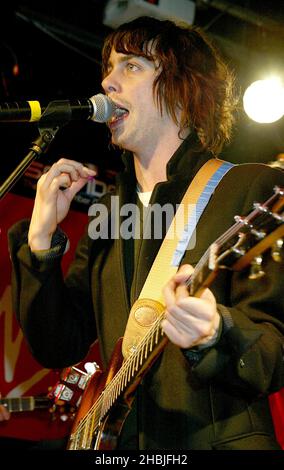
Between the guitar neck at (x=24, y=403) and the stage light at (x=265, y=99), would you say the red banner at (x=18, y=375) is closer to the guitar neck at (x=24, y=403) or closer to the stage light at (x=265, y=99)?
the guitar neck at (x=24, y=403)

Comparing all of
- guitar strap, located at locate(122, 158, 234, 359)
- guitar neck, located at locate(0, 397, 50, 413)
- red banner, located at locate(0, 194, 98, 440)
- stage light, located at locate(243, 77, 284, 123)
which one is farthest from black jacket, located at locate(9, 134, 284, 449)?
stage light, located at locate(243, 77, 284, 123)

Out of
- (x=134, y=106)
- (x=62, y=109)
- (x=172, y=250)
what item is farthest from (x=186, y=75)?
(x=172, y=250)

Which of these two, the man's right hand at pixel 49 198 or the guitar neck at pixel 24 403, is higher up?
the man's right hand at pixel 49 198

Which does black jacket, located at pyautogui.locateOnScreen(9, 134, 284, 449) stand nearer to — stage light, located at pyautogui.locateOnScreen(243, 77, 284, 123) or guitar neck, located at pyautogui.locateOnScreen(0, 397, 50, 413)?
guitar neck, located at pyautogui.locateOnScreen(0, 397, 50, 413)

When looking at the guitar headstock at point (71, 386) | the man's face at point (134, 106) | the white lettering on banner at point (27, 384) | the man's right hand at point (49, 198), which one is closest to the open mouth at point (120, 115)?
the man's face at point (134, 106)

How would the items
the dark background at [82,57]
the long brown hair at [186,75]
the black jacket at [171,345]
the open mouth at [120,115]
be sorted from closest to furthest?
the black jacket at [171,345] → the open mouth at [120,115] → the long brown hair at [186,75] → the dark background at [82,57]

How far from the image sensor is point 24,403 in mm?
3928

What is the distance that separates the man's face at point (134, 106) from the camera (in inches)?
104

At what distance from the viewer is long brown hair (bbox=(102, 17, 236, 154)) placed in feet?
9.14

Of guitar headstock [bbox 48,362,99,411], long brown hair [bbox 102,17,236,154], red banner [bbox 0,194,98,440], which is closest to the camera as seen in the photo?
long brown hair [bbox 102,17,236,154]

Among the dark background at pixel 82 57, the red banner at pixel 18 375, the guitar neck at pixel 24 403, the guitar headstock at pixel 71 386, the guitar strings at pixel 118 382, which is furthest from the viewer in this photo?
the dark background at pixel 82 57

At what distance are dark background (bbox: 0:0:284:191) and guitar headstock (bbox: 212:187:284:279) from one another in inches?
122

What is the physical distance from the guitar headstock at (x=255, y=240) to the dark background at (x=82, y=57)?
3098mm
